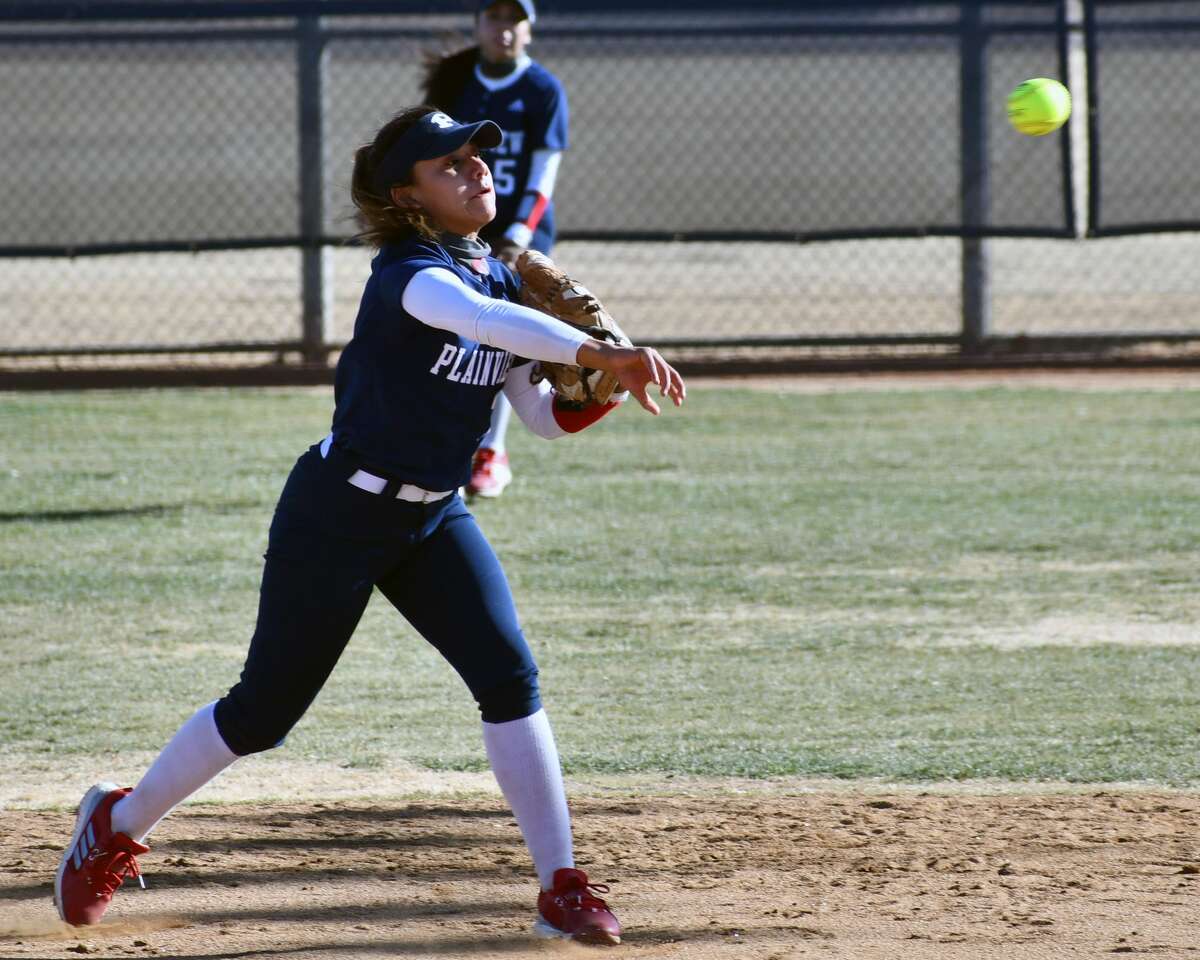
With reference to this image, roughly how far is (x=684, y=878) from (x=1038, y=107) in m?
4.23

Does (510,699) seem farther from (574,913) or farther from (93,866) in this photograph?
(93,866)

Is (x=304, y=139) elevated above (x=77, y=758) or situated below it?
above

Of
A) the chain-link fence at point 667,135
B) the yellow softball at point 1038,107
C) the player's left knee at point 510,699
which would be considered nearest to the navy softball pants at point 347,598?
the player's left knee at point 510,699

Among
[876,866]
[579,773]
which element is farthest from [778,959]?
[579,773]

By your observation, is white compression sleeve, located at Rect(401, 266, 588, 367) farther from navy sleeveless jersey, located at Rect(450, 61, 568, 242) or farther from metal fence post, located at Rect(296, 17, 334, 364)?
metal fence post, located at Rect(296, 17, 334, 364)

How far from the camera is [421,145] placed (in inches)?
138

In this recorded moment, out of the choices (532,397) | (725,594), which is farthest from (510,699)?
(725,594)

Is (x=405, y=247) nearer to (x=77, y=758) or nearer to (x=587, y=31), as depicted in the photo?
(x=77, y=758)

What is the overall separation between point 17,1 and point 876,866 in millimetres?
10235

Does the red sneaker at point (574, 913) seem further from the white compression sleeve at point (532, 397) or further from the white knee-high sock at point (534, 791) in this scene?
the white compression sleeve at point (532, 397)

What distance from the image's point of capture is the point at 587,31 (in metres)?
12.2

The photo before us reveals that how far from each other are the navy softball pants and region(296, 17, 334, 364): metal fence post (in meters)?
8.64

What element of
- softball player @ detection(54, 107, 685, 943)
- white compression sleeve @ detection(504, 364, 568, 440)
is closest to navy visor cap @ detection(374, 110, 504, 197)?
softball player @ detection(54, 107, 685, 943)

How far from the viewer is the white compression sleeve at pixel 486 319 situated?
10.4ft
